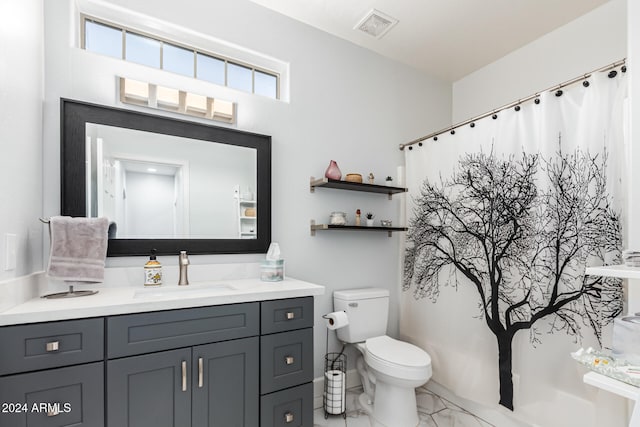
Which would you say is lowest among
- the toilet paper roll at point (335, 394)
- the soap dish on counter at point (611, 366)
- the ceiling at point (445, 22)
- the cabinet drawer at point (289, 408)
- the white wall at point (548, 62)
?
the toilet paper roll at point (335, 394)

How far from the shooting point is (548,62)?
2447 millimetres

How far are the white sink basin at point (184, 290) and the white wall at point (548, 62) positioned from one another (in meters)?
2.64

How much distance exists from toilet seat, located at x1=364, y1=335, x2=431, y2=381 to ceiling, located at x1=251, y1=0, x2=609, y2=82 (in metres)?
2.26

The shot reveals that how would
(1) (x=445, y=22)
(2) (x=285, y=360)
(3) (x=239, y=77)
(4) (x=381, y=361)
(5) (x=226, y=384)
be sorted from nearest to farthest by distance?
(5) (x=226, y=384), (2) (x=285, y=360), (4) (x=381, y=361), (3) (x=239, y=77), (1) (x=445, y=22)

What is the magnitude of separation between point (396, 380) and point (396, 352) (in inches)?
7.3

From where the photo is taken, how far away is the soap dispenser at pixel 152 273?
1.71m

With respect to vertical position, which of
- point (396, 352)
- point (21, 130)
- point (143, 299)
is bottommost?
point (396, 352)

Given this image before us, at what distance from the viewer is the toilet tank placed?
2305mm

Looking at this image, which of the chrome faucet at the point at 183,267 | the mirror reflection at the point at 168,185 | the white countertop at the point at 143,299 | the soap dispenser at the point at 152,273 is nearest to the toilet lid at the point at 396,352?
the white countertop at the point at 143,299

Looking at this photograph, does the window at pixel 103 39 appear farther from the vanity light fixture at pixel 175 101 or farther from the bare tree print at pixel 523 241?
the bare tree print at pixel 523 241

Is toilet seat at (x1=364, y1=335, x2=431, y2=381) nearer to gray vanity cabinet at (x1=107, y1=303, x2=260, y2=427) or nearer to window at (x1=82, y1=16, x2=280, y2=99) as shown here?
gray vanity cabinet at (x1=107, y1=303, x2=260, y2=427)

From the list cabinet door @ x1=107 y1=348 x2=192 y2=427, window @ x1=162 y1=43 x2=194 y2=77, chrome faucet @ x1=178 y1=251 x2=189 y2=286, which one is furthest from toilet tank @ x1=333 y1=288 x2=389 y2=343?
window @ x1=162 y1=43 x2=194 y2=77

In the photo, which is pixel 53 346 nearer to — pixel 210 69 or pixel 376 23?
pixel 210 69

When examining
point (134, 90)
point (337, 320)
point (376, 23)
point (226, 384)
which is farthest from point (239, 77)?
point (226, 384)
